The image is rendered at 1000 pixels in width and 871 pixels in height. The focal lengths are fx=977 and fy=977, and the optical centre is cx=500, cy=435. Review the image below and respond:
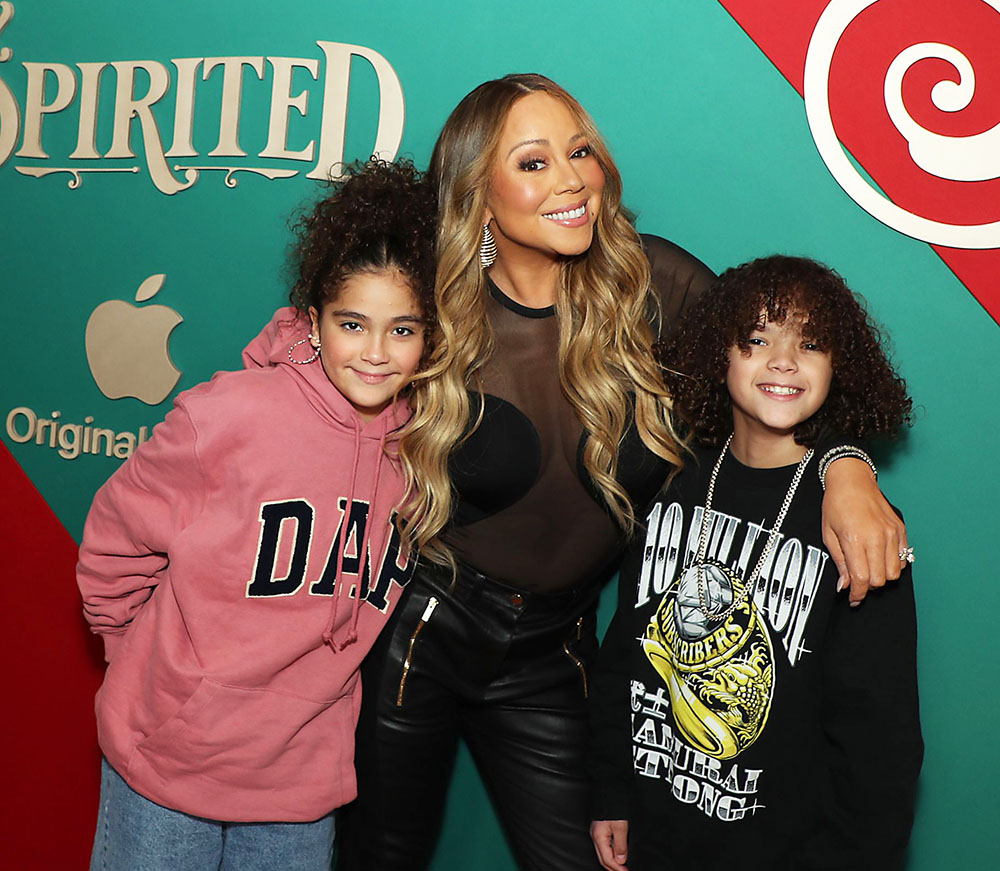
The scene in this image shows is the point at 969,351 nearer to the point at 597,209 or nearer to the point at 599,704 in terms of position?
the point at 597,209

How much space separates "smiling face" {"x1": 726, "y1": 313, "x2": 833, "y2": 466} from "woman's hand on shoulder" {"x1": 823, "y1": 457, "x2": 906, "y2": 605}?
0.10 m

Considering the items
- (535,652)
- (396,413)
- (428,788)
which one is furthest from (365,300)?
(428,788)

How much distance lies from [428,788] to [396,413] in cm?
73

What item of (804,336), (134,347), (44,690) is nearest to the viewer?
(804,336)

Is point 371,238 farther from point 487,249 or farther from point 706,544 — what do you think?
point 706,544

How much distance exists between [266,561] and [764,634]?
809 mm

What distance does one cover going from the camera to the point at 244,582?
1600 mm

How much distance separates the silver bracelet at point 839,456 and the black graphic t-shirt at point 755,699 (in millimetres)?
18

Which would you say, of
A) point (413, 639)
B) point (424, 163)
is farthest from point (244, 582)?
point (424, 163)

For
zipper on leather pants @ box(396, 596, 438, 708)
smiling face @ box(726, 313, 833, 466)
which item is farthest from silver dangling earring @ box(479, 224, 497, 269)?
zipper on leather pants @ box(396, 596, 438, 708)

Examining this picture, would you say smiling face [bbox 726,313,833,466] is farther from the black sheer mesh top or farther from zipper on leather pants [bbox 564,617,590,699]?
zipper on leather pants [bbox 564,617,590,699]

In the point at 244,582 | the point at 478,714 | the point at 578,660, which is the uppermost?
the point at 244,582

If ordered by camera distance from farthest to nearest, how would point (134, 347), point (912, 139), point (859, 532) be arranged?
point (134, 347), point (912, 139), point (859, 532)

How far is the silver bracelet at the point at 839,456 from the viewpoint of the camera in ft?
5.13
